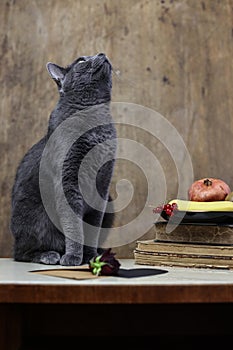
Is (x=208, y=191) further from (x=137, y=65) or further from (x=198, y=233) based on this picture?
(x=137, y=65)

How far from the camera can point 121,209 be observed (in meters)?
1.54

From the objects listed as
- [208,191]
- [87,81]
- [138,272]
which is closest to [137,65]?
[87,81]

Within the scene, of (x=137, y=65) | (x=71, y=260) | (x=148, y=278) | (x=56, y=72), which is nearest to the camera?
(x=148, y=278)

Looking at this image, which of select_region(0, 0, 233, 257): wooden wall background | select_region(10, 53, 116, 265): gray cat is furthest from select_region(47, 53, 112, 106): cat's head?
select_region(0, 0, 233, 257): wooden wall background

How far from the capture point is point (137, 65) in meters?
1.57

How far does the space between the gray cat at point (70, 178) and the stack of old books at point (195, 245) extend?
0.16 m

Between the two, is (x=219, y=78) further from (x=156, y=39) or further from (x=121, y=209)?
(x=121, y=209)

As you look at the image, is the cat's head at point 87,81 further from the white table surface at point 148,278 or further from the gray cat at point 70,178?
the white table surface at point 148,278

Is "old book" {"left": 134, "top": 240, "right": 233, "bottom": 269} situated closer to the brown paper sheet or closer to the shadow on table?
the shadow on table

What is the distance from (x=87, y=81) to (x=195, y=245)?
0.47 m

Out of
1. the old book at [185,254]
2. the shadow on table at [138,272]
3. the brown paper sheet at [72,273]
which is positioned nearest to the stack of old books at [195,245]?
the old book at [185,254]

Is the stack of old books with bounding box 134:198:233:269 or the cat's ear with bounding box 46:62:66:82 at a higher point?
the cat's ear with bounding box 46:62:66:82

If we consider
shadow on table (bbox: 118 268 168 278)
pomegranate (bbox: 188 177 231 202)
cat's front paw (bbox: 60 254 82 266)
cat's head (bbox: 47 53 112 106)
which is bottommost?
shadow on table (bbox: 118 268 168 278)

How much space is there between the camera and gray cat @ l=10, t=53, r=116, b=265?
1.20 m
